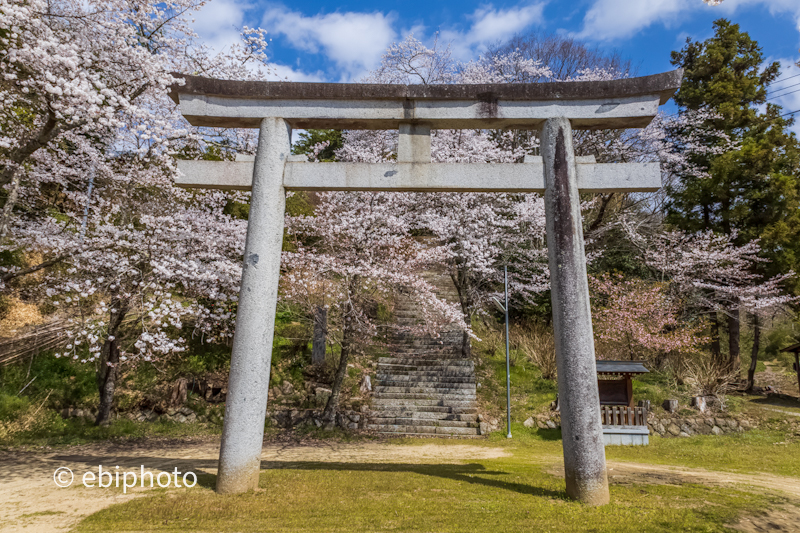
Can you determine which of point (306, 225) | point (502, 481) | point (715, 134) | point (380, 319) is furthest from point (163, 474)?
point (715, 134)

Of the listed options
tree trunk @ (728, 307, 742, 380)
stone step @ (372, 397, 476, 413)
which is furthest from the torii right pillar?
tree trunk @ (728, 307, 742, 380)

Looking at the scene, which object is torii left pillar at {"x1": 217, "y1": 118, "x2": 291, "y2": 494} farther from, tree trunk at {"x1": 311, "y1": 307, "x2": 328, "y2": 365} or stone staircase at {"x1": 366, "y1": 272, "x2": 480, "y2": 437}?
tree trunk at {"x1": 311, "y1": 307, "x2": 328, "y2": 365}

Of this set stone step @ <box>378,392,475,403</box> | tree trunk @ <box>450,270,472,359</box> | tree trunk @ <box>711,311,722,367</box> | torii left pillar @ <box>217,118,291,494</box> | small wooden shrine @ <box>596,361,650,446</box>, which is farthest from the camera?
tree trunk @ <box>450,270,472,359</box>

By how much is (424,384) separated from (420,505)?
324 inches

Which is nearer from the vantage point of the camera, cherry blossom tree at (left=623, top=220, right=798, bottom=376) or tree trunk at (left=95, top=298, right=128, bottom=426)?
tree trunk at (left=95, top=298, right=128, bottom=426)

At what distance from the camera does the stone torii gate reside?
493 cm

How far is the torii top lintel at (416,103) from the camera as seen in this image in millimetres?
5270

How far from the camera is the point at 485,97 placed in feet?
17.7

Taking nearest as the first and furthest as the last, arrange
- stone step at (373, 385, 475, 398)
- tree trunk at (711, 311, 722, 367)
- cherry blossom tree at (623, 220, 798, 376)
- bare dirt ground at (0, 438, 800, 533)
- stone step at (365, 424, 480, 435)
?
bare dirt ground at (0, 438, 800, 533) → stone step at (365, 424, 480, 435) → stone step at (373, 385, 475, 398) → tree trunk at (711, 311, 722, 367) → cherry blossom tree at (623, 220, 798, 376)

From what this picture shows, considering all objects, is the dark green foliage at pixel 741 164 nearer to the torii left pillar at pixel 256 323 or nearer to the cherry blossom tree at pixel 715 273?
the cherry blossom tree at pixel 715 273

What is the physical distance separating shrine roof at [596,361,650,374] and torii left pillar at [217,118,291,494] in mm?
7872

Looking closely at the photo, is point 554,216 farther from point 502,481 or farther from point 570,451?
point 502,481

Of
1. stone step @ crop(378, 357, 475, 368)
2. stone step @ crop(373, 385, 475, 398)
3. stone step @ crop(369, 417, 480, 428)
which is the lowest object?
stone step @ crop(369, 417, 480, 428)

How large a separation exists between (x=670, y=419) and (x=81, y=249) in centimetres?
1321
